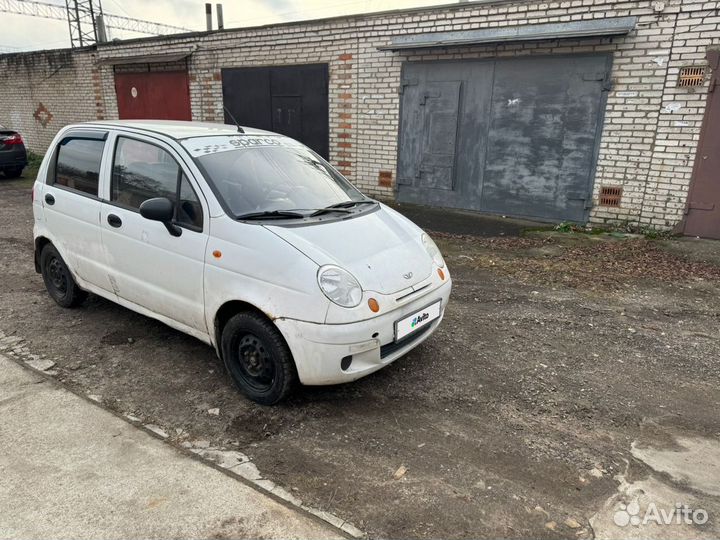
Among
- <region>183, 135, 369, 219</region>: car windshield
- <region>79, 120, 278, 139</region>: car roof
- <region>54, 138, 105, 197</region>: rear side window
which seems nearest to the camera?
<region>183, 135, 369, 219</region>: car windshield

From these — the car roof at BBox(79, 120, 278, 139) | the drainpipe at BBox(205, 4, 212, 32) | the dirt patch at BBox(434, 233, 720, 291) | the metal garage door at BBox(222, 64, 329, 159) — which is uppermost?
the drainpipe at BBox(205, 4, 212, 32)

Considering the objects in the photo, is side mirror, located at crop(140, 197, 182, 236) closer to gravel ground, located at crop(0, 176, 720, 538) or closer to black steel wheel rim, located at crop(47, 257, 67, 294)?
gravel ground, located at crop(0, 176, 720, 538)

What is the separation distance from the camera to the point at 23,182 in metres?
12.9

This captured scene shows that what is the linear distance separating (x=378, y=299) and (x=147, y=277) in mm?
1803

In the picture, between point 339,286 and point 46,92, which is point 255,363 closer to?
point 339,286

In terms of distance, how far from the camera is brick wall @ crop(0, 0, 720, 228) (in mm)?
6863

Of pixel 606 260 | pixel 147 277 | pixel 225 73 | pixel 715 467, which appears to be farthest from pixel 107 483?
pixel 225 73

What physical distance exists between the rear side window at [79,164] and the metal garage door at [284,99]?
605 cm

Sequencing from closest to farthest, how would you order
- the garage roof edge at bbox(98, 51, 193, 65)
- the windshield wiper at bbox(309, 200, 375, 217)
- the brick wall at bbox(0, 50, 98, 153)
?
the windshield wiper at bbox(309, 200, 375, 217) → the garage roof edge at bbox(98, 51, 193, 65) → the brick wall at bbox(0, 50, 98, 153)

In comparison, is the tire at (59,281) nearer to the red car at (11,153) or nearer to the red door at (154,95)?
the red door at (154,95)

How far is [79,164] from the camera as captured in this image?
431 cm

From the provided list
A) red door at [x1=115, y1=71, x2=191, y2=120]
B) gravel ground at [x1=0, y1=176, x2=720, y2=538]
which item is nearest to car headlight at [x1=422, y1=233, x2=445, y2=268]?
gravel ground at [x1=0, y1=176, x2=720, y2=538]

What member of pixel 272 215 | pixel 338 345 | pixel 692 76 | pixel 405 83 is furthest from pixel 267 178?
pixel 692 76

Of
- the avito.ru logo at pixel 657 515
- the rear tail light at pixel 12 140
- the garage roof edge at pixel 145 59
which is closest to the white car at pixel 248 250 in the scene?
the avito.ru logo at pixel 657 515
